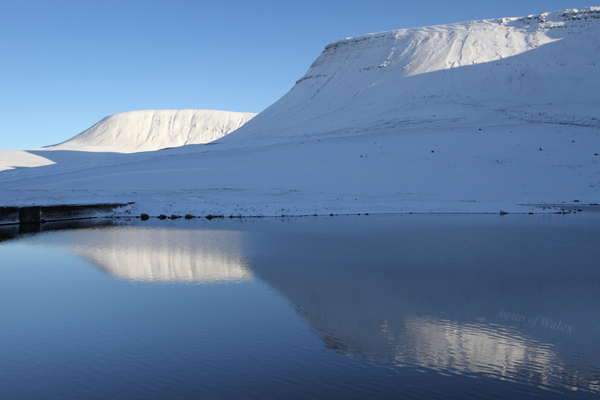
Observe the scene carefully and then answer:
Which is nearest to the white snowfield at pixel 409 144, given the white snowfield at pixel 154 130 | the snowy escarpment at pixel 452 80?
the snowy escarpment at pixel 452 80

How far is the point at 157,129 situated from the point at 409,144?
88848mm

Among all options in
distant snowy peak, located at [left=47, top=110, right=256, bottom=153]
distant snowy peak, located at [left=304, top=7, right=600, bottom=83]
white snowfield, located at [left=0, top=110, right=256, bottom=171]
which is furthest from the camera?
distant snowy peak, located at [left=47, top=110, right=256, bottom=153]

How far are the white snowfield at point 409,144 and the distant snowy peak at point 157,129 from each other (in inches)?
2074

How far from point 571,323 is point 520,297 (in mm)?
1269

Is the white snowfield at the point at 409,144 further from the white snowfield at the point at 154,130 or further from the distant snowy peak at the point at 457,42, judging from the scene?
the white snowfield at the point at 154,130

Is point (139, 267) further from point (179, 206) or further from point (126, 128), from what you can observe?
point (126, 128)

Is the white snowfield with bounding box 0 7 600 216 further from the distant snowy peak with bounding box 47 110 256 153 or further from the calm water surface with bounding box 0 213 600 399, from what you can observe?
the distant snowy peak with bounding box 47 110 256 153

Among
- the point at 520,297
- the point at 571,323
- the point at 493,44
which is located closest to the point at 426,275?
the point at 520,297

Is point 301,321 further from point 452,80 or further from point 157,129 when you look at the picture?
point 157,129

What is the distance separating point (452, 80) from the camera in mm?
48969

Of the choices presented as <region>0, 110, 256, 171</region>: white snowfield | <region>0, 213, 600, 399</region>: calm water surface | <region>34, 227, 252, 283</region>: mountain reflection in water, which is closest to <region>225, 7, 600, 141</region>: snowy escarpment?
<region>34, 227, 252, 283</region>: mountain reflection in water

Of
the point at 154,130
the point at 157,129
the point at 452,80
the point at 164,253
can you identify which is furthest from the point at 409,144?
the point at 157,129

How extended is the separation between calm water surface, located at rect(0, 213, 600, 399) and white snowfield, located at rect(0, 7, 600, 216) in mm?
11557

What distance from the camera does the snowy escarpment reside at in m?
42.6
